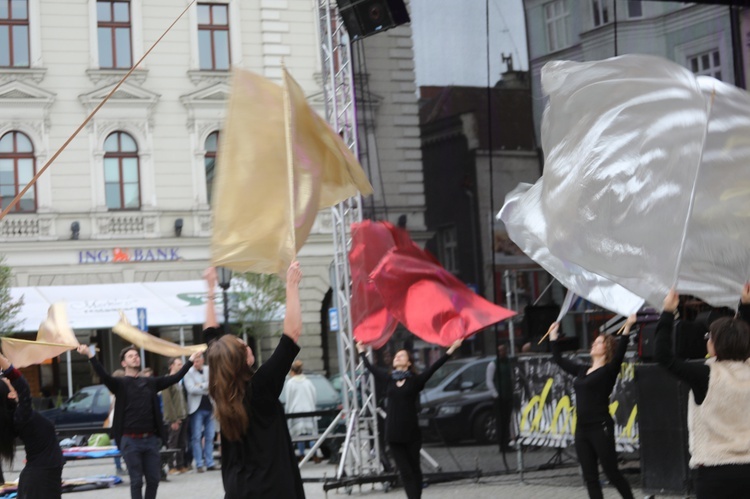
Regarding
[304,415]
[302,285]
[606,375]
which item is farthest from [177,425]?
[302,285]

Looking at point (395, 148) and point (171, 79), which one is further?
point (171, 79)

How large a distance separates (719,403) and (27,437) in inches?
186

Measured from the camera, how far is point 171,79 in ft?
118

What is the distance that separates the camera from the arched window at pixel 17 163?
113 feet

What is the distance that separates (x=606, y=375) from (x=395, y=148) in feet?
21.9

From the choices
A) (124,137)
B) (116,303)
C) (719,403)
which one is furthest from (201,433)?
(124,137)

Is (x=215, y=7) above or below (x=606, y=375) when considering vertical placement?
above

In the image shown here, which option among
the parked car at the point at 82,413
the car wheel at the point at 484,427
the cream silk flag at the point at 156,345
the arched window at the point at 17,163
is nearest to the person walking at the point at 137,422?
the cream silk flag at the point at 156,345

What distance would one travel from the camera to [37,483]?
325 inches

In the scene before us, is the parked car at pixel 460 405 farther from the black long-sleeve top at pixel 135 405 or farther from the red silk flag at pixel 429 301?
the black long-sleeve top at pixel 135 405

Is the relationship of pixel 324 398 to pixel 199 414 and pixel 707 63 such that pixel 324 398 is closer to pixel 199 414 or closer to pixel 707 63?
pixel 199 414

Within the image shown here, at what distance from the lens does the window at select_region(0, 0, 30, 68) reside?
34.7 metres

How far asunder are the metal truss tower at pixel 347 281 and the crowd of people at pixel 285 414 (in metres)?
1.77

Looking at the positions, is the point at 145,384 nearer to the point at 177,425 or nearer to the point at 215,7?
the point at 177,425
